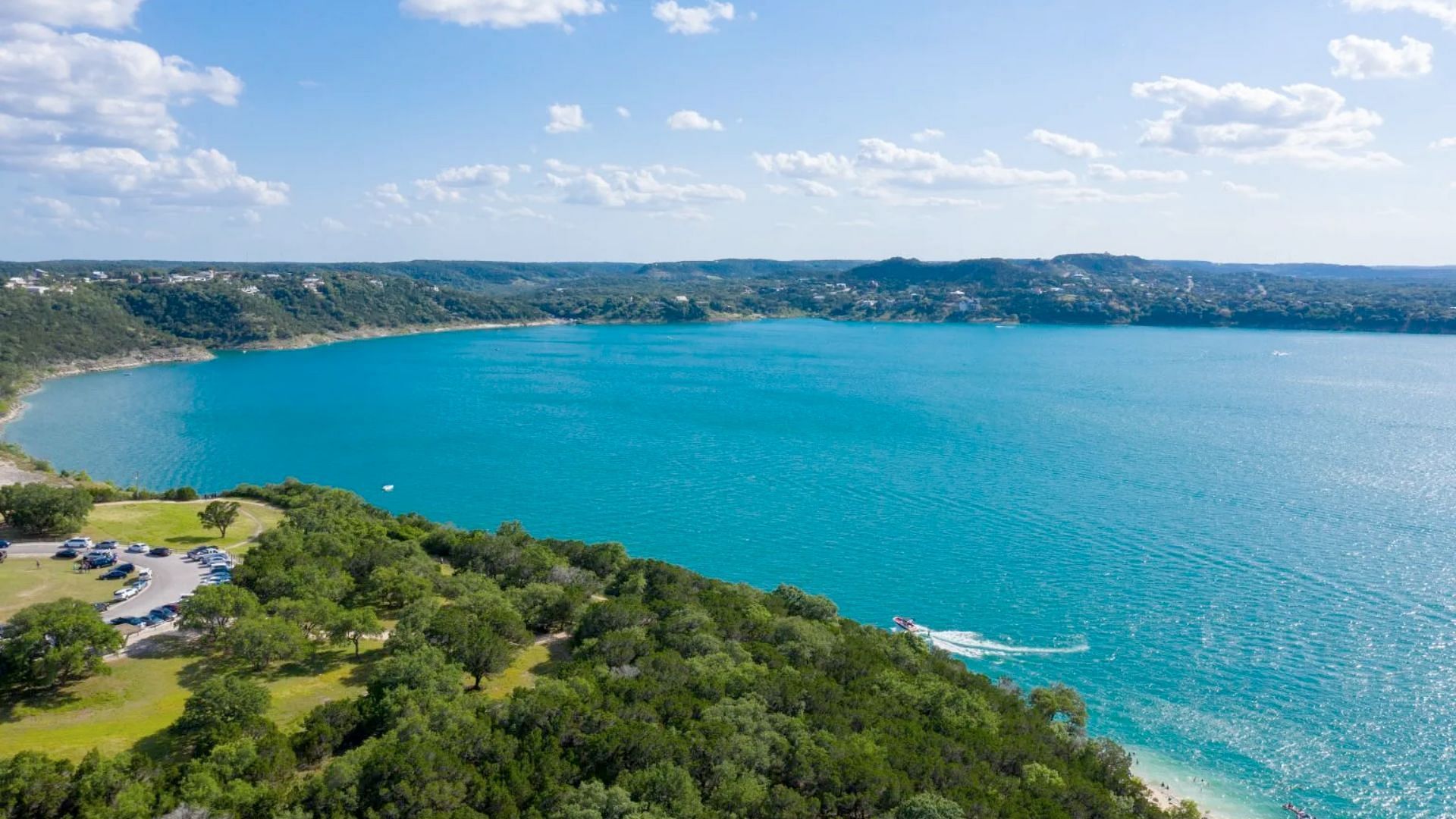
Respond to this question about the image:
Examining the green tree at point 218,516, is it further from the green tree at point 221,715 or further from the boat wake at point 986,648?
the boat wake at point 986,648

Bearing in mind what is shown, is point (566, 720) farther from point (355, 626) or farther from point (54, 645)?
point (54, 645)

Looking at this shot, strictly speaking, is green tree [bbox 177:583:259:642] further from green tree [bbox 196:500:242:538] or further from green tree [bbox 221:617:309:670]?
green tree [bbox 196:500:242:538]

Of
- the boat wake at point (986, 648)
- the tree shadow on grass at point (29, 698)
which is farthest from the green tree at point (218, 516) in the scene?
the boat wake at point (986, 648)

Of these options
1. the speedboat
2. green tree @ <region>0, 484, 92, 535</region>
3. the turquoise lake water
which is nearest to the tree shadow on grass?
green tree @ <region>0, 484, 92, 535</region>

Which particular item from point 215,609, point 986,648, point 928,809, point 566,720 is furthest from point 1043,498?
point 215,609

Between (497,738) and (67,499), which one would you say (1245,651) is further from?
(67,499)

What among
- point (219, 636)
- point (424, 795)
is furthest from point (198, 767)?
point (219, 636)
